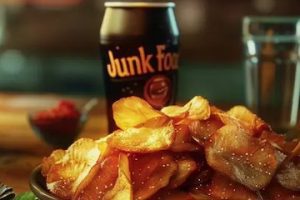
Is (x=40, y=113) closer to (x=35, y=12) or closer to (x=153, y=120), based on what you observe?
(x=153, y=120)

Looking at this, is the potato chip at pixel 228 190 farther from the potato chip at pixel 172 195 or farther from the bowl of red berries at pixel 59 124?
the bowl of red berries at pixel 59 124

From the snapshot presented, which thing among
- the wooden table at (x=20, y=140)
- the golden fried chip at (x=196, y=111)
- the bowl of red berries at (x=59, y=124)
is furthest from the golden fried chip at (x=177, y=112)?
the bowl of red berries at (x=59, y=124)

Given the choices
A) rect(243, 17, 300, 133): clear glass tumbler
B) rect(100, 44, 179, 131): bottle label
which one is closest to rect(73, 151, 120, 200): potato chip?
rect(100, 44, 179, 131): bottle label

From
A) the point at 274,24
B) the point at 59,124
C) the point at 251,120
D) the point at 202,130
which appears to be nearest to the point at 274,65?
the point at 274,24

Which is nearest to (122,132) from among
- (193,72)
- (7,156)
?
(7,156)

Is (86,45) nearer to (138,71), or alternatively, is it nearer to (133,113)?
(138,71)

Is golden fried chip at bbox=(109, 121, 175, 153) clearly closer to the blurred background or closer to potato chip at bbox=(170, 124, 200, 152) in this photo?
potato chip at bbox=(170, 124, 200, 152)
